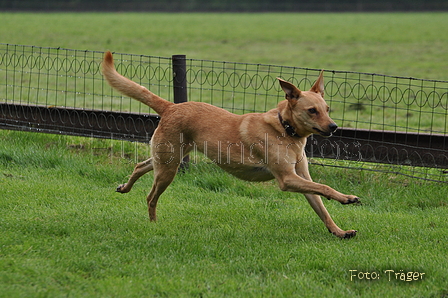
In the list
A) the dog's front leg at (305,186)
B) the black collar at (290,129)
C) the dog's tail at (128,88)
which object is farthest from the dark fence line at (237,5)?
the dog's front leg at (305,186)

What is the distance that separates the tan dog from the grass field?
0.52 metres

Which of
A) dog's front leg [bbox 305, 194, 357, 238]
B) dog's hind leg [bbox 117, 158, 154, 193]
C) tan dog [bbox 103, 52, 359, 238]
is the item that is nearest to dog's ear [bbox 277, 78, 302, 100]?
tan dog [bbox 103, 52, 359, 238]

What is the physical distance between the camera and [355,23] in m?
41.1

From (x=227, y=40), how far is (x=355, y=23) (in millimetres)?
15470

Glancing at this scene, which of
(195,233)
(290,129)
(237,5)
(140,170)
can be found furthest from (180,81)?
(237,5)

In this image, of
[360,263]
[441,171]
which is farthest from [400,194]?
[360,263]

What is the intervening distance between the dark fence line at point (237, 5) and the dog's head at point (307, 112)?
50.0 metres

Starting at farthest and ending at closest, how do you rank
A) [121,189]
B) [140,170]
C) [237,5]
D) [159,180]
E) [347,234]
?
[237,5] < [121,189] < [140,170] < [159,180] < [347,234]

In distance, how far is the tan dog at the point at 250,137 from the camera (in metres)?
5.51

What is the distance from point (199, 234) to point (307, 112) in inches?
62.0

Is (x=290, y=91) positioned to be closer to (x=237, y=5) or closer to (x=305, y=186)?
(x=305, y=186)

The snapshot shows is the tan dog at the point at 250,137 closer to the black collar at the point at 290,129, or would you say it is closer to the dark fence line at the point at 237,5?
the black collar at the point at 290,129

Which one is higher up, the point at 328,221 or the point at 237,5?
the point at 237,5

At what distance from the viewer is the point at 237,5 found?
61719 millimetres
